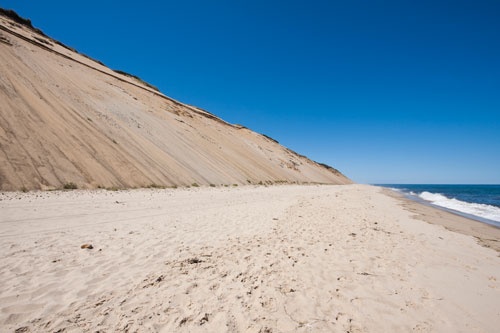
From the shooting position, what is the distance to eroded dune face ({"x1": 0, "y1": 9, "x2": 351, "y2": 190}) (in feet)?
36.1

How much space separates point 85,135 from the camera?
1455 centimetres

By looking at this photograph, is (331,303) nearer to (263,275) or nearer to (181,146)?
(263,275)

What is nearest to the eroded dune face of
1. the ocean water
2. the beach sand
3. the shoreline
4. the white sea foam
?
the beach sand

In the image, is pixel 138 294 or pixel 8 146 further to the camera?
pixel 8 146

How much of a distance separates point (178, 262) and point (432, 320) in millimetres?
3770

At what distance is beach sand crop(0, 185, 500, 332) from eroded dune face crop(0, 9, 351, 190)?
218 inches

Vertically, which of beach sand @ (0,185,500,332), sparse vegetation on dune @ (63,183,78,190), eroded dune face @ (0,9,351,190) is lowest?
A: beach sand @ (0,185,500,332)

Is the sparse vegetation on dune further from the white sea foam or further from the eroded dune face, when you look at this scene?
the white sea foam

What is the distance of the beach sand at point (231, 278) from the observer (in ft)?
8.52

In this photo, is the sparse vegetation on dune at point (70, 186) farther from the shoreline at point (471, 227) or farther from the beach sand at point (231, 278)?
the shoreline at point (471, 227)

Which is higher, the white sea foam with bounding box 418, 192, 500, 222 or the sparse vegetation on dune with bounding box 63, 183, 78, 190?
the sparse vegetation on dune with bounding box 63, 183, 78, 190

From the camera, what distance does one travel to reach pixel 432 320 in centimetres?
274

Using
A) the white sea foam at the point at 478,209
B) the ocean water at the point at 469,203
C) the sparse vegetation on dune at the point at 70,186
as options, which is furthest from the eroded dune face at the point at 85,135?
the white sea foam at the point at 478,209

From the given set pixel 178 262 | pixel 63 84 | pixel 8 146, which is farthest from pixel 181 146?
pixel 178 262
